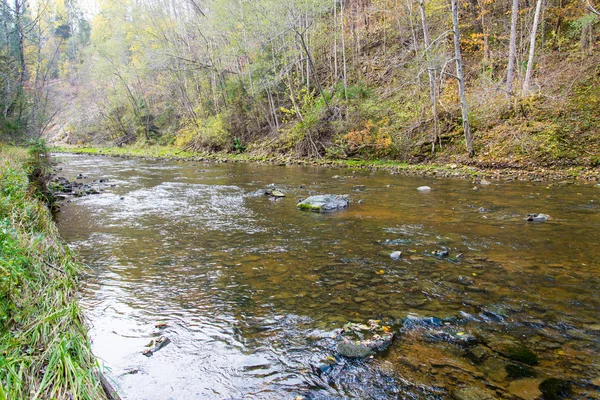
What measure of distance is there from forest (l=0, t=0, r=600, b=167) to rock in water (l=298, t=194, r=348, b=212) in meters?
7.98

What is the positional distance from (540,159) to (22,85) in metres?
22.6

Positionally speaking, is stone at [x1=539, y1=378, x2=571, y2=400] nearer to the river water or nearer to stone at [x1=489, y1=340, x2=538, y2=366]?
the river water

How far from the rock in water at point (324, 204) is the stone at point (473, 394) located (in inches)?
275

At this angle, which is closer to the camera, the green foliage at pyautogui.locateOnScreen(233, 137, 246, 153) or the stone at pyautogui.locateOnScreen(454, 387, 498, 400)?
the stone at pyautogui.locateOnScreen(454, 387, 498, 400)

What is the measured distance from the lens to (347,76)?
81.0ft

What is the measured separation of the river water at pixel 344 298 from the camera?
309cm

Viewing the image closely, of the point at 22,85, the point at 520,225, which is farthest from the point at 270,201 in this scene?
the point at 22,85

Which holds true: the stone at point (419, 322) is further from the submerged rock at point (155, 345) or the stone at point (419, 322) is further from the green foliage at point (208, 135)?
the green foliage at point (208, 135)

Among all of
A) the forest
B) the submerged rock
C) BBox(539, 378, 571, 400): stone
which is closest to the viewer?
BBox(539, 378, 571, 400): stone

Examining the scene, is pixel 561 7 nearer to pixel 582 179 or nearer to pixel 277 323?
pixel 582 179

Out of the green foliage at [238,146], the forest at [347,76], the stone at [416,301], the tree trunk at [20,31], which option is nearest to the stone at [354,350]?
the stone at [416,301]

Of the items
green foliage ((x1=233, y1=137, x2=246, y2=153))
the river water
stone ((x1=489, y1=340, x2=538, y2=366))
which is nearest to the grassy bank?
the river water

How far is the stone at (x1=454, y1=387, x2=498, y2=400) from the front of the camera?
278 cm

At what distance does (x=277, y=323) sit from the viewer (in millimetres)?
4035
